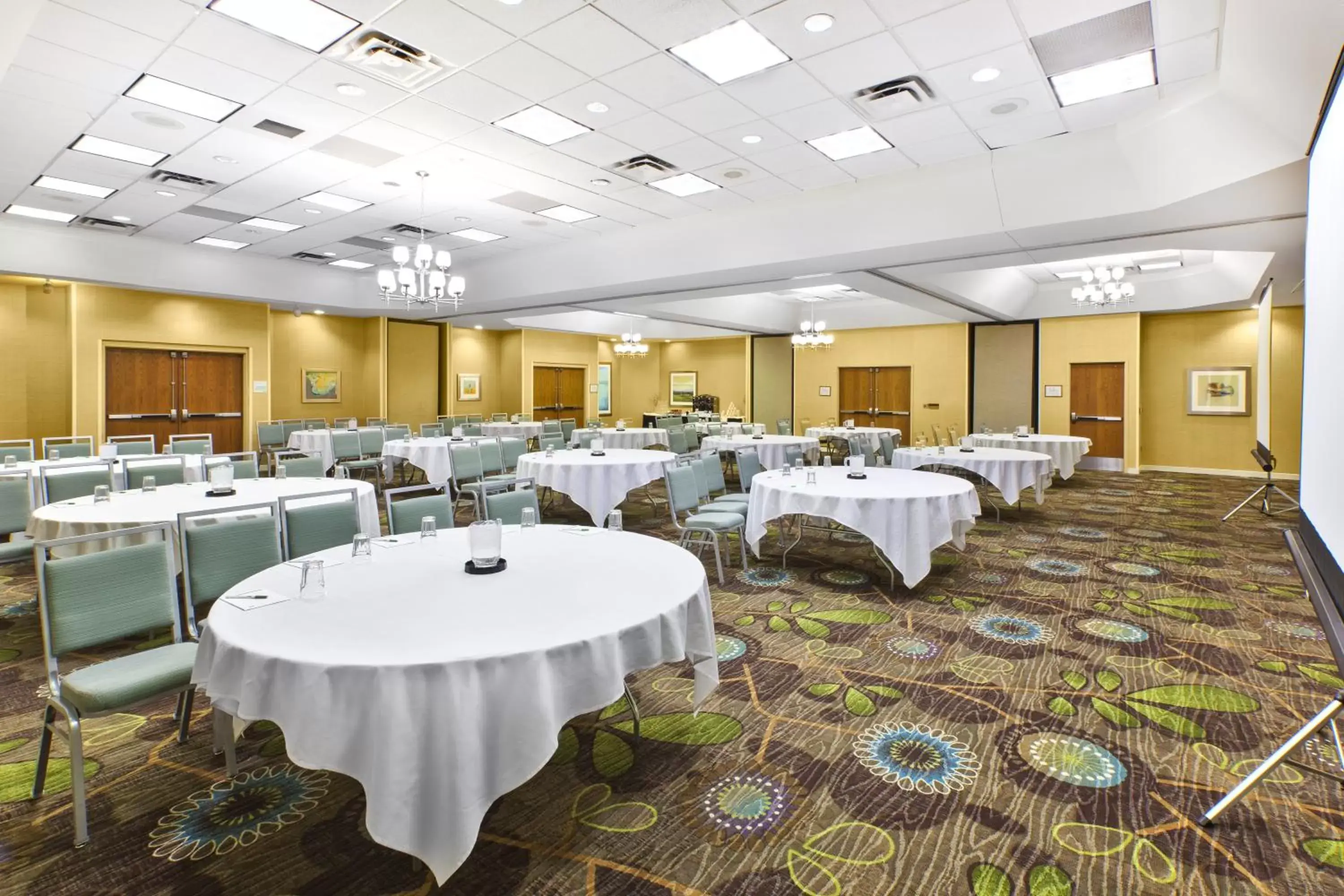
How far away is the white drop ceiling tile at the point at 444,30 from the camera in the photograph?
4.14m

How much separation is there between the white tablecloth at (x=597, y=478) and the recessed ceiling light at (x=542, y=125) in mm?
3136

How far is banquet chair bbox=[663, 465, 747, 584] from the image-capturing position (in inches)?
211

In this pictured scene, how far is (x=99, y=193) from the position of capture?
7.88 meters

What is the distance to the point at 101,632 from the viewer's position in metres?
2.60

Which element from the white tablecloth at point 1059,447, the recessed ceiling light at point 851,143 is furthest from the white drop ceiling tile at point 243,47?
the white tablecloth at point 1059,447

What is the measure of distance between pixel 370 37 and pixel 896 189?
531 centimetres

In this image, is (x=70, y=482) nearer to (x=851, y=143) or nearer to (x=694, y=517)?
(x=694, y=517)

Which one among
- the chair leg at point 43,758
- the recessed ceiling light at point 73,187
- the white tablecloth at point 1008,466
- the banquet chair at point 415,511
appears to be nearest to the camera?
the chair leg at point 43,758

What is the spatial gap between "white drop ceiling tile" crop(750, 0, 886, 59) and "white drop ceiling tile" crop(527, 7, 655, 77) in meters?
0.84

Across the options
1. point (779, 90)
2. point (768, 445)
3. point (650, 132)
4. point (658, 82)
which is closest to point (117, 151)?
point (650, 132)

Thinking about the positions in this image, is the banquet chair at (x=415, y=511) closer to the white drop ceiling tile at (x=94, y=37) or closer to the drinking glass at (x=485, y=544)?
the drinking glass at (x=485, y=544)

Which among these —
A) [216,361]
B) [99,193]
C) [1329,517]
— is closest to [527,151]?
[99,193]

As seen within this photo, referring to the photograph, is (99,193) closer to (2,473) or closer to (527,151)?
(2,473)

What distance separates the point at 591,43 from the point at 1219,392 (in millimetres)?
13988
